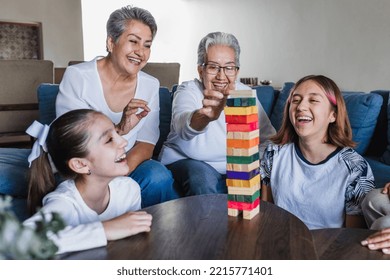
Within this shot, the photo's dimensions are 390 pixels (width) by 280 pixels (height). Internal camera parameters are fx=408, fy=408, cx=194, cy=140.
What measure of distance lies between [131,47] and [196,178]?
49 cm

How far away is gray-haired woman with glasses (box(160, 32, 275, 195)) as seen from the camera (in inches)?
55.8

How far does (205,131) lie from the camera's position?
1.40 metres

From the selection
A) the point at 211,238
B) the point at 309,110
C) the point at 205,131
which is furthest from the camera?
the point at 205,131

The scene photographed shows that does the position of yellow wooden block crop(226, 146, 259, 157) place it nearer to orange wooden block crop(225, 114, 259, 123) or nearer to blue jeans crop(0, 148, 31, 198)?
orange wooden block crop(225, 114, 259, 123)

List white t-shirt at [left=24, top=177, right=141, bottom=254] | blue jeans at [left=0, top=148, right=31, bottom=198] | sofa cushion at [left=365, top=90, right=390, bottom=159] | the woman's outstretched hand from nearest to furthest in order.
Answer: white t-shirt at [left=24, top=177, right=141, bottom=254] → the woman's outstretched hand → blue jeans at [left=0, top=148, right=31, bottom=198] → sofa cushion at [left=365, top=90, right=390, bottom=159]

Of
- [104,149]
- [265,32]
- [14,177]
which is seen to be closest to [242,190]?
[104,149]

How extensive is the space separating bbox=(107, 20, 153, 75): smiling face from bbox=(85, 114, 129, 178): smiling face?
0.49m

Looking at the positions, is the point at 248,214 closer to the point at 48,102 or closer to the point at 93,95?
the point at 93,95

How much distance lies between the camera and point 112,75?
1.37 meters

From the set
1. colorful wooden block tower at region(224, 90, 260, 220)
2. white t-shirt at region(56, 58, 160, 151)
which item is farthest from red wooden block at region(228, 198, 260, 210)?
white t-shirt at region(56, 58, 160, 151)

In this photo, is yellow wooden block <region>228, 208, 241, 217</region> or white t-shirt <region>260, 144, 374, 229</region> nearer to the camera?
yellow wooden block <region>228, 208, 241, 217</region>

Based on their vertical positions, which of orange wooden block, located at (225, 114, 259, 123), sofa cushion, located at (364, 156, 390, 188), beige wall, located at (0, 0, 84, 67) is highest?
Result: beige wall, located at (0, 0, 84, 67)
